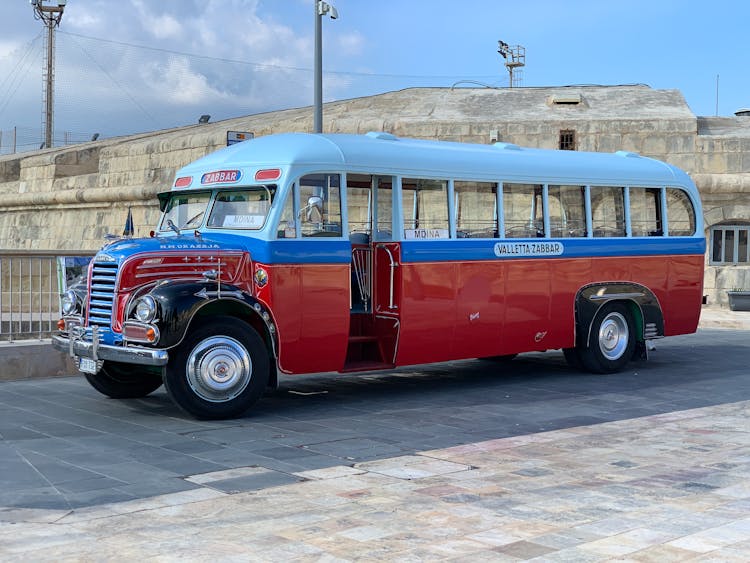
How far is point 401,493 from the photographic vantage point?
6.37 meters

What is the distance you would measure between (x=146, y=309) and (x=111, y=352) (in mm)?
612

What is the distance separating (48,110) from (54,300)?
1744 inches

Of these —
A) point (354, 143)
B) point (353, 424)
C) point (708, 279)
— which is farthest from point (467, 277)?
point (708, 279)

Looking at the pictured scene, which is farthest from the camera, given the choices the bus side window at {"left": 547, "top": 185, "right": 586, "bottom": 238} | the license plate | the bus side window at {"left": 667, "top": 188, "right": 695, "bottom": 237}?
the bus side window at {"left": 667, "top": 188, "right": 695, "bottom": 237}

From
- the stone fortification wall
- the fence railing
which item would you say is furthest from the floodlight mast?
the fence railing

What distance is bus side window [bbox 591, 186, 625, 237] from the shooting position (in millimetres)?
12438

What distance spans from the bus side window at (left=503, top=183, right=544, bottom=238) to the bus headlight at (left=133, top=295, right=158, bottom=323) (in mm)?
4540

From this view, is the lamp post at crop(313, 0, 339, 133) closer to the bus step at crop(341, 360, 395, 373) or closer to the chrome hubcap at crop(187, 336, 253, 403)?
the bus step at crop(341, 360, 395, 373)

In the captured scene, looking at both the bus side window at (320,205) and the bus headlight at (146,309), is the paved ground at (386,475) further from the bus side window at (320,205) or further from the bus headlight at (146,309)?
the bus side window at (320,205)

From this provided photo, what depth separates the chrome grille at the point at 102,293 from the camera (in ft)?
29.9

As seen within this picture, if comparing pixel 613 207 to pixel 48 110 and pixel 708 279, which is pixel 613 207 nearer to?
pixel 708 279

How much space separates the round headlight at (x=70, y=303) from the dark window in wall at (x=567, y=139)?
17.0 metres

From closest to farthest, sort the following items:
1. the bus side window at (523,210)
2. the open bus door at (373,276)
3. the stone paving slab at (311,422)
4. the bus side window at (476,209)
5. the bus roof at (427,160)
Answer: the stone paving slab at (311,422)
the bus roof at (427,160)
the open bus door at (373,276)
the bus side window at (476,209)
the bus side window at (523,210)

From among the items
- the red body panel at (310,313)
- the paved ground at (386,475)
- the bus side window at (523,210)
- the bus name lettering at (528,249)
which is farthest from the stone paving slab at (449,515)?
the bus side window at (523,210)
